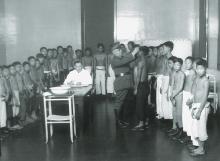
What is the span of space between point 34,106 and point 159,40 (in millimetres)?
5008

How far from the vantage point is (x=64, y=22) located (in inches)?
494

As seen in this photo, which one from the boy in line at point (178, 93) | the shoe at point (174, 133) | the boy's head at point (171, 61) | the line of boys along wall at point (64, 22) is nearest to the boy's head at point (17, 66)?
the boy's head at point (171, 61)

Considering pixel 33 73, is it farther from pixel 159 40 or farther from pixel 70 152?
pixel 159 40

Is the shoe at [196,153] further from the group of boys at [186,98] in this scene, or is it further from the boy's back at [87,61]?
the boy's back at [87,61]

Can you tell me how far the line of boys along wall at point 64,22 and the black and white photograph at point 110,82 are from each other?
0.11ft

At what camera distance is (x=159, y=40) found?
465 inches

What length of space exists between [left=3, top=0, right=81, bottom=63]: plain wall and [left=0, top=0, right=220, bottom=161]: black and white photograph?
0.03 meters

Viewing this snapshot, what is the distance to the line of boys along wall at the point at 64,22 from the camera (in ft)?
40.2

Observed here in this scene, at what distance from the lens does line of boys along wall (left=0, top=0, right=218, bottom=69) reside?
12250 millimetres

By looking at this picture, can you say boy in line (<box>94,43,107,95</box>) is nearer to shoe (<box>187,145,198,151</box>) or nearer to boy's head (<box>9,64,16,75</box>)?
boy's head (<box>9,64,16,75</box>)

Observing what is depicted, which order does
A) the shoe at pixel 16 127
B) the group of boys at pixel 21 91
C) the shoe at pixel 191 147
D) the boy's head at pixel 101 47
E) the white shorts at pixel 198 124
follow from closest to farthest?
the white shorts at pixel 198 124 → the shoe at pixel 191 147 → the group of boys at pixel 21 91 → the shoe at pixel 16 127 → the boy's head at pixel 101 47

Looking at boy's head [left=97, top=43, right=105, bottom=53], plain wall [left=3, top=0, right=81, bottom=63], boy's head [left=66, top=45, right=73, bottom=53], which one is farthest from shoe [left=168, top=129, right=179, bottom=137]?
plain wall [left=3, top=0, right=81, bottom=63]

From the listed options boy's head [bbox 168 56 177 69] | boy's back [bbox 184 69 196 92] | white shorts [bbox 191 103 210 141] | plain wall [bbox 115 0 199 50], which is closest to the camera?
white shorts [bbox 191 103 210 141]

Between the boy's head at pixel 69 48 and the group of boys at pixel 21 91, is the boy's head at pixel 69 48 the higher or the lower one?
the higher one
